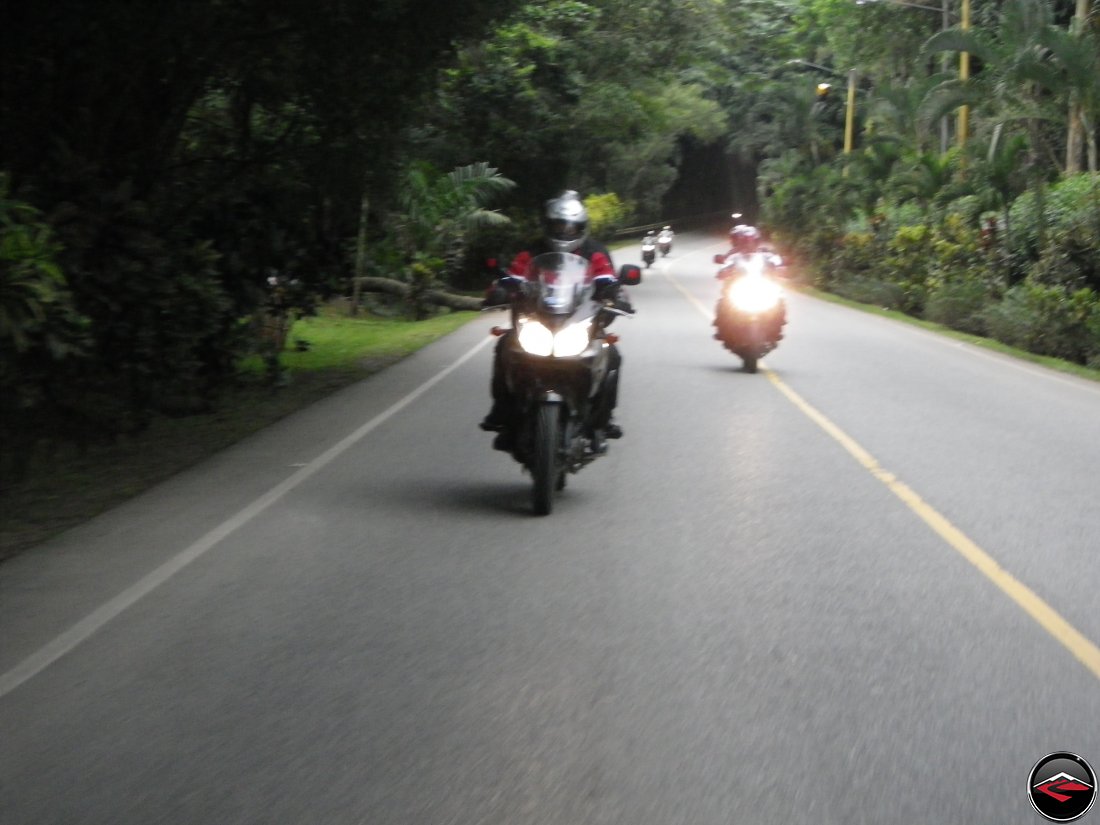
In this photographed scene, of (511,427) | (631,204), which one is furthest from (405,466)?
(631,204)

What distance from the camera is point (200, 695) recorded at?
19.3ft

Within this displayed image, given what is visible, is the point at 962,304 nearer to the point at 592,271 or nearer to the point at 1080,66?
the point at 1080,66

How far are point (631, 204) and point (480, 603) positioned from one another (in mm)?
72145

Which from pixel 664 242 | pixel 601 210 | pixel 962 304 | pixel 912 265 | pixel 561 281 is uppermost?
pixel 601 210

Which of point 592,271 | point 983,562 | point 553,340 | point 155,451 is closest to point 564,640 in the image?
point 983,562

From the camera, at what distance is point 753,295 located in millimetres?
19172

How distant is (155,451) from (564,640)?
7132 mm

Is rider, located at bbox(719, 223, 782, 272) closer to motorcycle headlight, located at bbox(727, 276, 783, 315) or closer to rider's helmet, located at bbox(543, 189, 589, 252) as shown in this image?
motorcycle headlight, located at bbox(727, 276, 783, 315)

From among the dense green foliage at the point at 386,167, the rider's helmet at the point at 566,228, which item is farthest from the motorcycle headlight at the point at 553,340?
the dense green foliage at the point at 386,167

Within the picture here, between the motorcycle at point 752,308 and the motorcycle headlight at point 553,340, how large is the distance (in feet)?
31.1

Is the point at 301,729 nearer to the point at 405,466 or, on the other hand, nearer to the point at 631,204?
the point at 405,466

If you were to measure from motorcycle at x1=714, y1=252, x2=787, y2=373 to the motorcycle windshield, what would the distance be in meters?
9.09

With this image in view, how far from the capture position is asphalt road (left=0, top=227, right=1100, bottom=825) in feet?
16.1

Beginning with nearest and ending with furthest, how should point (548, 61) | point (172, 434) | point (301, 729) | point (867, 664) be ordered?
point (301, 729) < point (867, 664) < point (172, 434) < point (548, 61)
